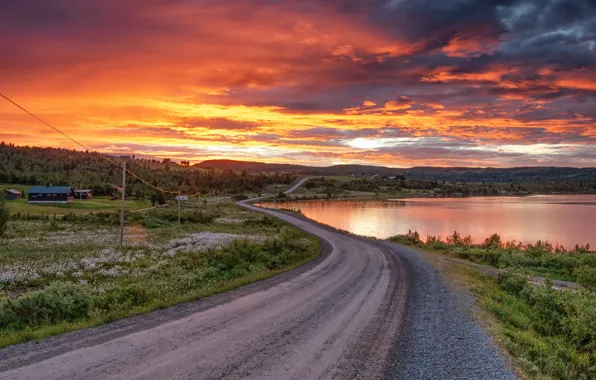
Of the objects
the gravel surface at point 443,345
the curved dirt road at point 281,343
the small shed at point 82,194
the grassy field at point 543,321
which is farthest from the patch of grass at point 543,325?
the small shed at point 82,194

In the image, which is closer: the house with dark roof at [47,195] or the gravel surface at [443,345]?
the gravel surface at [443,345]

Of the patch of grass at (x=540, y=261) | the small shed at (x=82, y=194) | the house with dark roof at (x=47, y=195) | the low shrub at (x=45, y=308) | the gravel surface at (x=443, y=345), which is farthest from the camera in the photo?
the small shed at (x=82, y=194)

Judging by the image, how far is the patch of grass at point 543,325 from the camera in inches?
506

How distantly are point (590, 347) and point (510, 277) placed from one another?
8995 millimetres

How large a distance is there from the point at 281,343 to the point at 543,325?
487 inches

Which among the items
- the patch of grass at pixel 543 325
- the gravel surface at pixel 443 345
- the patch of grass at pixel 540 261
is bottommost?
the patch of grass at pixel 540 261

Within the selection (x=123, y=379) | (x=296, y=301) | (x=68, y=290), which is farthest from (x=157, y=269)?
(x=123, y=379)

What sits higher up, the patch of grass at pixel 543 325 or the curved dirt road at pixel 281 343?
the curved dirt road at pixel 281 343

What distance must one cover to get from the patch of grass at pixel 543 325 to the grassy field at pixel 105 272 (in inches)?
461

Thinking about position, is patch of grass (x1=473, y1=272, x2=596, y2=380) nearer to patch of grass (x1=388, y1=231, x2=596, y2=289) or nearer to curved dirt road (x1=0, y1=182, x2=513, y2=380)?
curved dirt road (x1=0, y1=182, x2=513, y2=380)

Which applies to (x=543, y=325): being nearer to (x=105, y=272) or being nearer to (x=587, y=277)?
(x=587, y=277)

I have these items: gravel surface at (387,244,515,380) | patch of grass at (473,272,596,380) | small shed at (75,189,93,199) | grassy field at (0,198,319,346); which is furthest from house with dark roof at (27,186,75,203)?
gravel surface at (387,244,515,380)

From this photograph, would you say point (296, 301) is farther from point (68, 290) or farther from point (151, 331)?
point (68, 290)

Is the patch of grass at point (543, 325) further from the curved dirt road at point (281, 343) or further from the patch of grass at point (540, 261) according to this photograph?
the patch of grass at point (540, 261)
